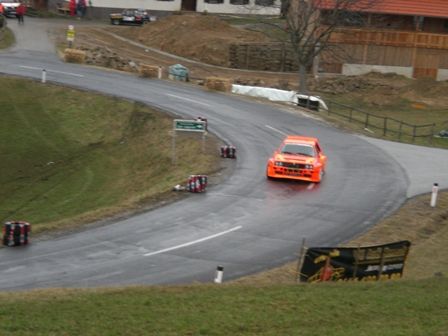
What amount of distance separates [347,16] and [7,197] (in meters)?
39.0

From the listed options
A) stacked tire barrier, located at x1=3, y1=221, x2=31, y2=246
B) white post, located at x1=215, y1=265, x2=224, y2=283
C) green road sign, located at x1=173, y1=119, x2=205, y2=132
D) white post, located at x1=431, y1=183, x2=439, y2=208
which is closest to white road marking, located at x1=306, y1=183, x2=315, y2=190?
white post, located at x1=431, y1=183, x2=439, y2=208

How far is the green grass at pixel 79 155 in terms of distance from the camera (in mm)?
31797

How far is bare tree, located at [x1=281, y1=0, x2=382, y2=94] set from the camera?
56344 millimetres

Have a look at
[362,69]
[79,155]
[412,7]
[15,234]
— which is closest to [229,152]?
[79,155]

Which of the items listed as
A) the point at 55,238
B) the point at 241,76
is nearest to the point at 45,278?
the point at 55,238

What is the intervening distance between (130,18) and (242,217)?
2343 inches

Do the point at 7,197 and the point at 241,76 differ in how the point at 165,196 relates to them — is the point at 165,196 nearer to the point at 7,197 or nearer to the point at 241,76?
the point at 7,197

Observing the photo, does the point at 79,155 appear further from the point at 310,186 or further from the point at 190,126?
the point at 310,186

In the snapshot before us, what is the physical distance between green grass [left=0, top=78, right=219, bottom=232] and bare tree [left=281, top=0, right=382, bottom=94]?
16002mm

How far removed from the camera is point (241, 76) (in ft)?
215

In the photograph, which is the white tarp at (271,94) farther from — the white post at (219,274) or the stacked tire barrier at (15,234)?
the white post at (219,274)

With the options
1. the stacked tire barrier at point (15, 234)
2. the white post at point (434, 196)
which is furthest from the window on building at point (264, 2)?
the stacked tire barrier at point (15, 234)

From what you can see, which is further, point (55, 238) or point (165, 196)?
point (165, 196)

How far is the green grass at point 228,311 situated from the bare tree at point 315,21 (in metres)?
40.1
